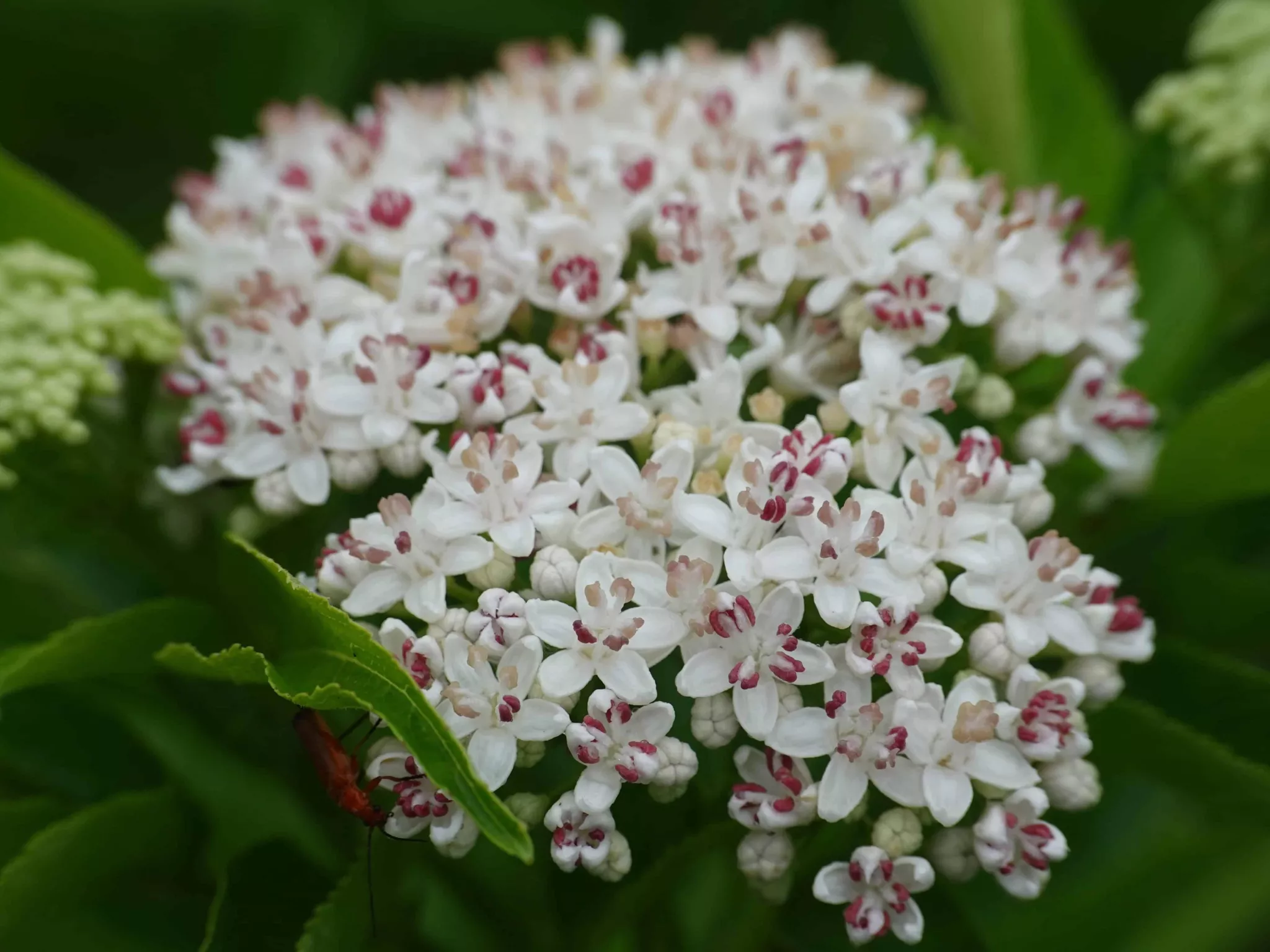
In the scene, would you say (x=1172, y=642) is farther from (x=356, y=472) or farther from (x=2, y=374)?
(x=2, y=374)

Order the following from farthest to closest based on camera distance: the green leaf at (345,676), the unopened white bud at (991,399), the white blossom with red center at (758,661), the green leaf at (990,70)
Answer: the green leaf at (990,70) < the unopened white bud at (991,399) < the white blossom with red center at (758,661) < the green leaf at (345,676)

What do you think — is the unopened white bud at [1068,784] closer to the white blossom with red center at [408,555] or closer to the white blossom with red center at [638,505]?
the white blossom with red center at [638,505]

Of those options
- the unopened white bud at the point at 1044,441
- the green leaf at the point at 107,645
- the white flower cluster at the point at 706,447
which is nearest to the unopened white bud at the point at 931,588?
the white flower cluster at the point at 706,447

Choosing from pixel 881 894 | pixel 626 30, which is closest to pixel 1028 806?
pixel 881 894

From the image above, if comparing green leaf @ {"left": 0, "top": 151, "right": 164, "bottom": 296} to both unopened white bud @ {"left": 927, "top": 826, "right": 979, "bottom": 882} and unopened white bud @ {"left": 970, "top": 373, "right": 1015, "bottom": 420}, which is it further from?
unopened white bud @ {"left": 927, "top": 826, "right": 979, "bottom": 882}

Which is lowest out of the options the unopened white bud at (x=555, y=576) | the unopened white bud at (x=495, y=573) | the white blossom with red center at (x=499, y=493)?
the unopened white bud at (x=555, y=576)

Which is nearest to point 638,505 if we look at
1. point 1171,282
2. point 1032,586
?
point 1032,586
